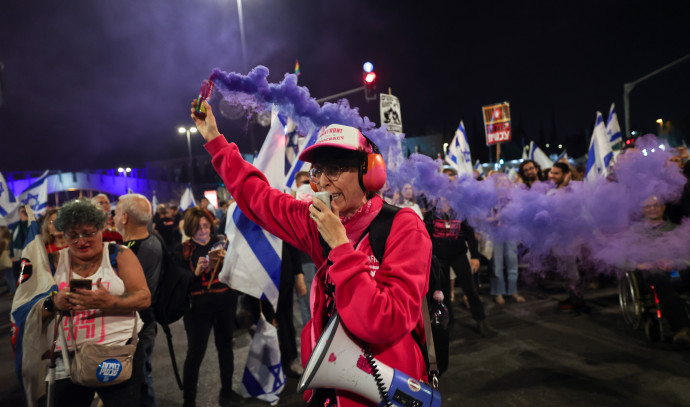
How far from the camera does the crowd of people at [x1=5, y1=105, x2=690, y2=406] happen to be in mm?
1488

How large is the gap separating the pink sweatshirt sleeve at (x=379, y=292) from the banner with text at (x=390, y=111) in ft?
21.2

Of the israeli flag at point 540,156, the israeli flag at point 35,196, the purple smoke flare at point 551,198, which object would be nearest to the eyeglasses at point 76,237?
the purple smoke flare at point 551,198

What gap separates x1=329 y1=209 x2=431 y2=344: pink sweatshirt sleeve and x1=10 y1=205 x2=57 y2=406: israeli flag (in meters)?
2.36

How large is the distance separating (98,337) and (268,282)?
187cm

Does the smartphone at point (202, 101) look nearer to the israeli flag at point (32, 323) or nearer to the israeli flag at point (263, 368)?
the israeli flag at point (32, 323)

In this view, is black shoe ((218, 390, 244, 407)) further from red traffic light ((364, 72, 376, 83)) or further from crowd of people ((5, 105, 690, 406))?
red traffic light ((364, 72, 376, 83))

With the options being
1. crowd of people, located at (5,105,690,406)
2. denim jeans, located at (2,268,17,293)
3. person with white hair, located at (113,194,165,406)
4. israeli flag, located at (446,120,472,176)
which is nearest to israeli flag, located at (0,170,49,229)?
denim jeans, located at (2,268,17,293)

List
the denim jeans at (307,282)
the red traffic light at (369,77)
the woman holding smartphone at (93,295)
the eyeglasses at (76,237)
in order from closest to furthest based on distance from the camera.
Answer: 1. the woman holding smartphone at (93,295)
2. the eyeglasses at (76,237)
3. the denim jeans at (307,282)
4. the red traffic light at (369,77)

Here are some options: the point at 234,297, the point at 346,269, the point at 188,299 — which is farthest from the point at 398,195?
the point at 346,269

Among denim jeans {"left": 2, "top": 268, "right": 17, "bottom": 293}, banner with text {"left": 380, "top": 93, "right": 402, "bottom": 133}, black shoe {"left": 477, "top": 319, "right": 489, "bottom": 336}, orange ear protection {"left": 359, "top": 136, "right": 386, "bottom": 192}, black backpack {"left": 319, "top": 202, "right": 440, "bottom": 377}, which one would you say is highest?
banner with text {"left": 380, "top": 93, "right": 402, "bottom": 133}

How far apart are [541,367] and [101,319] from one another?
15.1 ft

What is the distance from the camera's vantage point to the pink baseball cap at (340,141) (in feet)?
5.70

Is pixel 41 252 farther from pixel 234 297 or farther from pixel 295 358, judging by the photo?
pixel 295 358

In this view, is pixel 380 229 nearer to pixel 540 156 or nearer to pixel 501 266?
pixel 501 266
